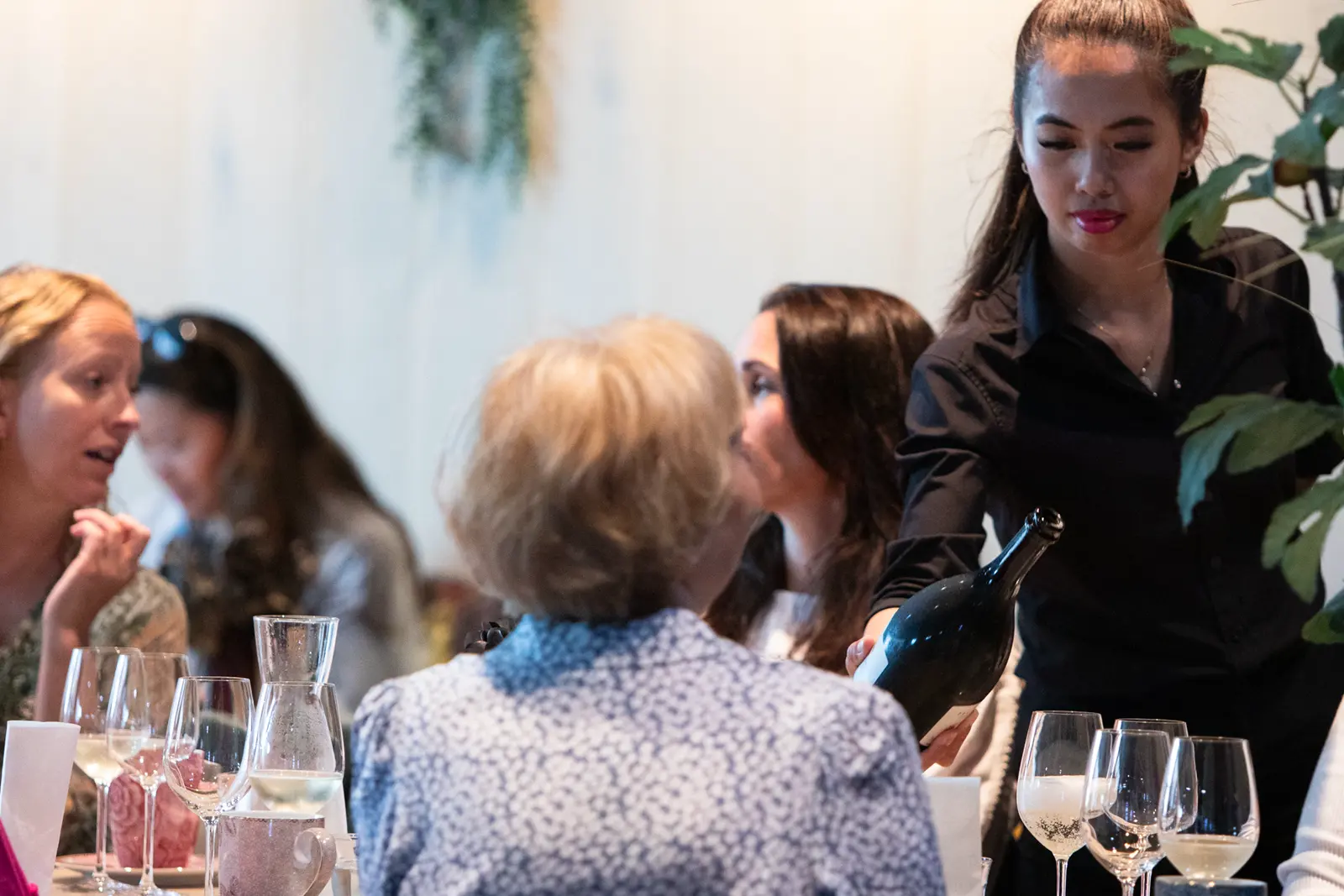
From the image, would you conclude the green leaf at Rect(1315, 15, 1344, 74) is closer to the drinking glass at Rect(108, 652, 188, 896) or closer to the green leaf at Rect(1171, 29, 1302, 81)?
the green leaf at Rect(1171, 29, 1302, 81)

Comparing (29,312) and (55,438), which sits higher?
(29,312)

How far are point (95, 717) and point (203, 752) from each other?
277 millimetres

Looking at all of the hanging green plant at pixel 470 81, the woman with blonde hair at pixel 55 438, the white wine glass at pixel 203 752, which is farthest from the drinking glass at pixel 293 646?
the hanging green plant at pixel 470 81

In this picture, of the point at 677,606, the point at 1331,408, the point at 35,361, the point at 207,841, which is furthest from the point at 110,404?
the point at 1331,408

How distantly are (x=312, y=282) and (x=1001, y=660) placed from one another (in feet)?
11.4

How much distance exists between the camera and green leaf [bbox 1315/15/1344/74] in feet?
3.36

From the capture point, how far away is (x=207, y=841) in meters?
1.45

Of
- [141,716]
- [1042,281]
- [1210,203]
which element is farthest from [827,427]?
[1210,203]

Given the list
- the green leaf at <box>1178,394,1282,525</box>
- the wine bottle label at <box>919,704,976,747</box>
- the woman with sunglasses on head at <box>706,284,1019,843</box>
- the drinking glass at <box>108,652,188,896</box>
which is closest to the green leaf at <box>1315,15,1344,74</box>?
the green leaf at <box>1178,394,1282,525</box>

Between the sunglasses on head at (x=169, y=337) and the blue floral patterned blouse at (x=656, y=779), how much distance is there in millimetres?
3413

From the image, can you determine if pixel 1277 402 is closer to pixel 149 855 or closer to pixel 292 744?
pixel 292 744

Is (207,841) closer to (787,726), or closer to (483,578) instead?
(483,578)

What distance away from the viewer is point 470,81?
443 centimetres

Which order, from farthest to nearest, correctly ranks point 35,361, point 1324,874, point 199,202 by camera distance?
point 199,202
point 35,361
point 1324,874
